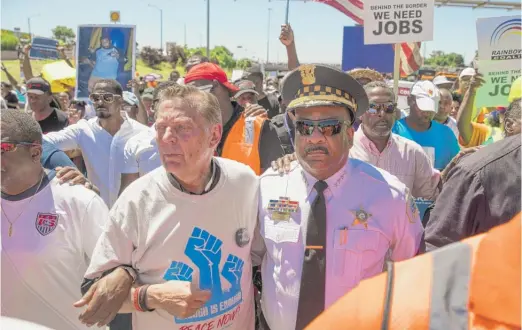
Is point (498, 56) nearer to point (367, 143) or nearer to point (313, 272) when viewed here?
point (367, 143)

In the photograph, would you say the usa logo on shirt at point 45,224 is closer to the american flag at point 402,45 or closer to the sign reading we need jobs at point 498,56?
the sign reading we need jobs at point 498,56

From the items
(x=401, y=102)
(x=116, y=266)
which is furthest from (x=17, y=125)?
(x=401, y=102)

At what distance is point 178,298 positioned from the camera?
1767 mm

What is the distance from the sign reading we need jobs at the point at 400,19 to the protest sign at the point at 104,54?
3.07 m

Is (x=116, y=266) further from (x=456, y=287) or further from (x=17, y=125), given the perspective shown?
(x=456, y=287)

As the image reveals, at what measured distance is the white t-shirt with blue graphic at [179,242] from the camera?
190 centimetres

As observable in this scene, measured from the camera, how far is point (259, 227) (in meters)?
2.13

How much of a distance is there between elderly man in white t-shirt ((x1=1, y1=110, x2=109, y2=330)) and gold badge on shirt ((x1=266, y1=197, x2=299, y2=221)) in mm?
867

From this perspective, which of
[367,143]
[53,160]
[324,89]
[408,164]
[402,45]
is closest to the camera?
[324,89]

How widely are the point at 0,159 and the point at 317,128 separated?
1.49 m

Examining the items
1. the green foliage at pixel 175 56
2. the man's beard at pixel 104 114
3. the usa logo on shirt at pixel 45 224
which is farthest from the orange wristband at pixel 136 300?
the green foliage at pixel 175 56

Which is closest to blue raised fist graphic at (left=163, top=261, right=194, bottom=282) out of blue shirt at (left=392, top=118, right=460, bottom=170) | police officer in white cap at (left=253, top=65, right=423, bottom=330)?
police officer in white cap at (left=253, top=65, right=423, bottom=330)

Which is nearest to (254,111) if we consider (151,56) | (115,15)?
(115,15)

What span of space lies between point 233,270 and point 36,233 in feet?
3.29
